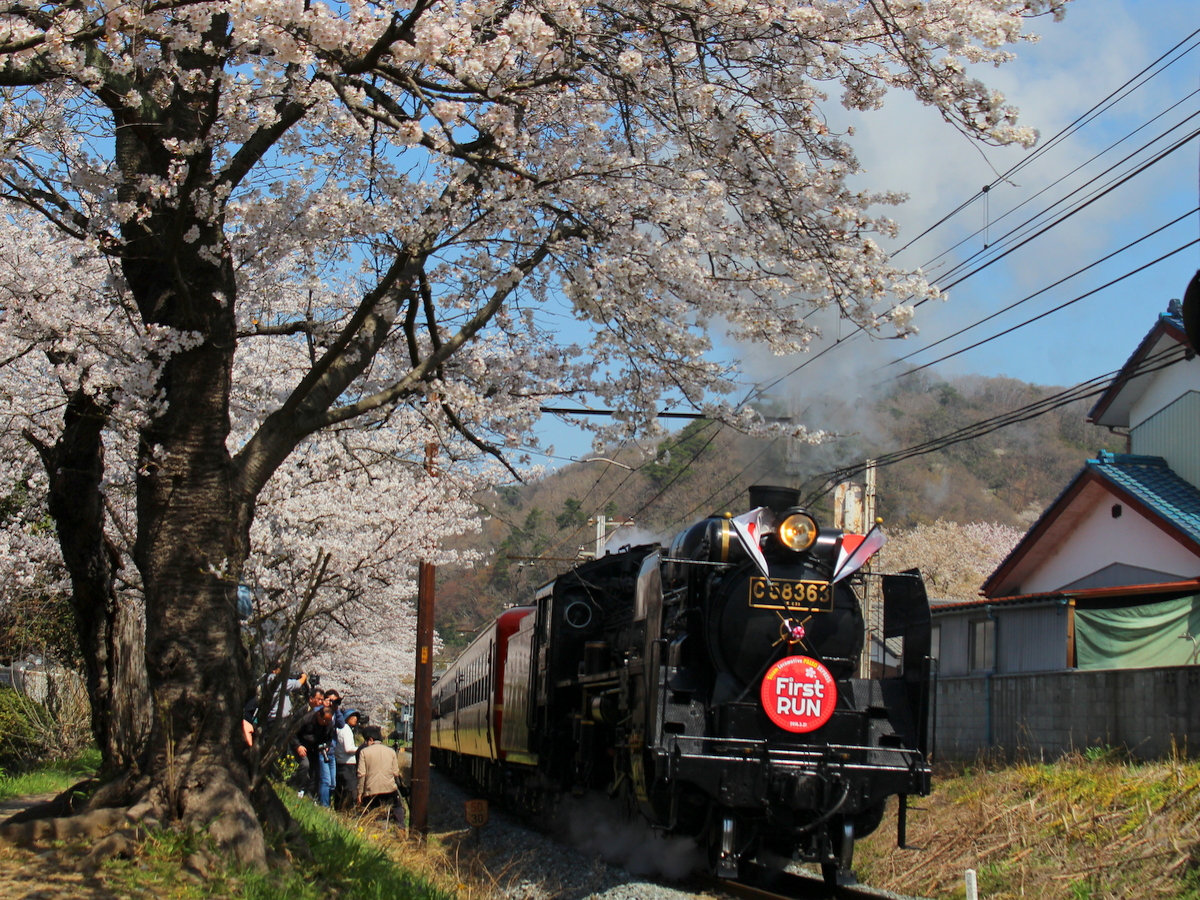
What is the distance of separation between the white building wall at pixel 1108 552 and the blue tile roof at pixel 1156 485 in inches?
21.4

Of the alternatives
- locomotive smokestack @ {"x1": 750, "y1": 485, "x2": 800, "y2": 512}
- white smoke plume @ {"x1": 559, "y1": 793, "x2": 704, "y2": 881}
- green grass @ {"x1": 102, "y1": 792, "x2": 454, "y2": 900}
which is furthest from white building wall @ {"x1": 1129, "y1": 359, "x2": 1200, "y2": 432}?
green grass @ {"x1": 102, "y1": 792, "x2": 454, "y2": 900}

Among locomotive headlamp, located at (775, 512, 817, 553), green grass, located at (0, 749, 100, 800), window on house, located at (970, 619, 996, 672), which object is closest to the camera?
locomotive headlamp, located at (775, 512, 817, 553)

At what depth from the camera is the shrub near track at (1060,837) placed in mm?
9156

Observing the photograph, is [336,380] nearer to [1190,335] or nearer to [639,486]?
[1190,335]

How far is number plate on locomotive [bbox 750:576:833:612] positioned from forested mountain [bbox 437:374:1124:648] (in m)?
1.69

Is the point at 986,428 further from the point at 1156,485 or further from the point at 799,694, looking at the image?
the point at 799,694

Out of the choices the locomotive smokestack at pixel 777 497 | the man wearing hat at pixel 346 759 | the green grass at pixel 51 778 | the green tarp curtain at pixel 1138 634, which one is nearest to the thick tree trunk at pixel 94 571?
the green grass at pixel 51 778

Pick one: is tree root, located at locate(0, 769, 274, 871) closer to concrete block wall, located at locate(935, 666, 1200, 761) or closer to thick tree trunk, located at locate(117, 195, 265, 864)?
thick tree trunk, located at locate(117, 195, 265, 864)

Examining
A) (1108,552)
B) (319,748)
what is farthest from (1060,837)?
(1108,552)

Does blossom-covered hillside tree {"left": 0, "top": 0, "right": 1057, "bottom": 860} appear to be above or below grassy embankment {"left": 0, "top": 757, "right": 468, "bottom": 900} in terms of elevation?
above

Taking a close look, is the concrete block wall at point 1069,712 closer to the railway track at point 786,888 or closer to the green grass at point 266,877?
the railway track at point 786,888

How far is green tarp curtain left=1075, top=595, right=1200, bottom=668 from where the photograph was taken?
610 inches

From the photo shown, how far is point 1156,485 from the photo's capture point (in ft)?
61.2

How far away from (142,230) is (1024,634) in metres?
13.9
